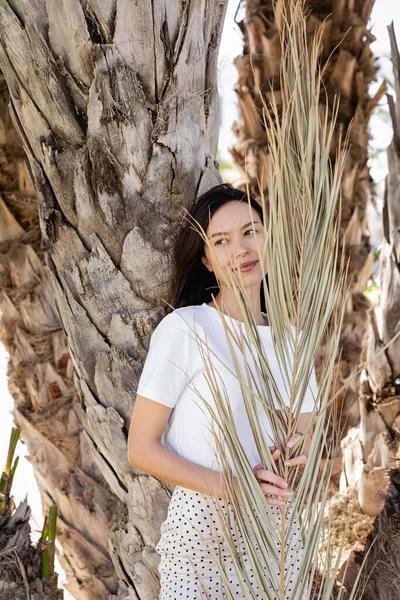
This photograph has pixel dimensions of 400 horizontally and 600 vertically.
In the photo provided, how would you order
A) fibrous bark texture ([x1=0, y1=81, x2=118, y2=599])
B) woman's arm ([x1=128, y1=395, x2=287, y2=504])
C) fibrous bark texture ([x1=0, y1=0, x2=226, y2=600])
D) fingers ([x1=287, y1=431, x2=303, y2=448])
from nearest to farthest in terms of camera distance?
1. fingers ([x1=287, y1=431, x2=303, y2=448])
2. woman's arm ([x1=128, y1=395, x2=287, y2=504])
3. fibrous bark texture ([x1=0, y1=0, x2=226, y2=600])
4. fibrous bark texture ([x1=0, y1=81, x2=118, y2=599])

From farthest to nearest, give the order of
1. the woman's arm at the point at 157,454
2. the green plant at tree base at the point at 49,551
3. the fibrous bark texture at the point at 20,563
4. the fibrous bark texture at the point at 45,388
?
the fibrous bark texture at the point at 45,388 < the green plant at tree base at the point at 49,551 < the fibrous bark texture at the point at 20,563 < the woman's arm at the point at 157,454

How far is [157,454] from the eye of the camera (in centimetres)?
137

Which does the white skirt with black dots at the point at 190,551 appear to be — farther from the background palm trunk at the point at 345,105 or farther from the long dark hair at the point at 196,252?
the background palm trunk at the point at 345,105

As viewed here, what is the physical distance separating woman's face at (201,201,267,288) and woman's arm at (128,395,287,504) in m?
0.31

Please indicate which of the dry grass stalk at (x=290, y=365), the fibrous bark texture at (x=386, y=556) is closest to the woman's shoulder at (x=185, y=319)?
the dry grass stalk at (x=290, y=365)

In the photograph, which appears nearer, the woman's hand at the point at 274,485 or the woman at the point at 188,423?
the woman's hand at the point at 274,485

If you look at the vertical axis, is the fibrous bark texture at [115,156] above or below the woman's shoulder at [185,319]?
above

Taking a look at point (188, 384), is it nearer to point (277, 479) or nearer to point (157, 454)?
point (157, 454)

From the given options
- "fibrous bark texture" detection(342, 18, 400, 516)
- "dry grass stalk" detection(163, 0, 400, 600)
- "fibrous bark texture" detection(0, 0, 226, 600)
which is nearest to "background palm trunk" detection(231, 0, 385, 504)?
"fibrous bark texture" detection(342, 18, 400, 516)

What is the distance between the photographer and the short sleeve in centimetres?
139

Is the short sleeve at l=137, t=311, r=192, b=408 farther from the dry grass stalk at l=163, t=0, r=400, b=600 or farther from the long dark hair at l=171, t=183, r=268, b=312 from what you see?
the dry grass stalk at l=163, t=0, r=400, b=600

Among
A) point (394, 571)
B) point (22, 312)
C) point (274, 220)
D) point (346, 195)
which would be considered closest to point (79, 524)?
point (22, 312)

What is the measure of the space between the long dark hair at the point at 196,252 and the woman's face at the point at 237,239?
3 centimetres

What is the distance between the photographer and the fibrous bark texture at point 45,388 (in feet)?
8.07
